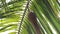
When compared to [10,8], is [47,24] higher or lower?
lower

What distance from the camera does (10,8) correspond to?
1244mm

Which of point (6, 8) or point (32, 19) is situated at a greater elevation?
point (6, 8)

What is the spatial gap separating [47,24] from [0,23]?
0.24 m

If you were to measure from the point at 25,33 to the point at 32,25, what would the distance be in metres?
0.05

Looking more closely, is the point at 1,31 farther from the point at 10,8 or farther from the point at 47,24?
the point at 47,24

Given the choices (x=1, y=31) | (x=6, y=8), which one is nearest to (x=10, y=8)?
(x=6, y=8)

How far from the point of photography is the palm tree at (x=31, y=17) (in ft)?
3.96

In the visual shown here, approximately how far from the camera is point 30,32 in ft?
4.00

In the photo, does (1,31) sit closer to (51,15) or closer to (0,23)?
(0,23)

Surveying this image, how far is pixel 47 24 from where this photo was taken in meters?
1.22

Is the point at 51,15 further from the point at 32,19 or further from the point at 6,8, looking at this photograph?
the point at 6,8

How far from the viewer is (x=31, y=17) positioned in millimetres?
1210

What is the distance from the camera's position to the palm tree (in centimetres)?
121

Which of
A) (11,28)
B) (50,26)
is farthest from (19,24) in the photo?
(50,26)
